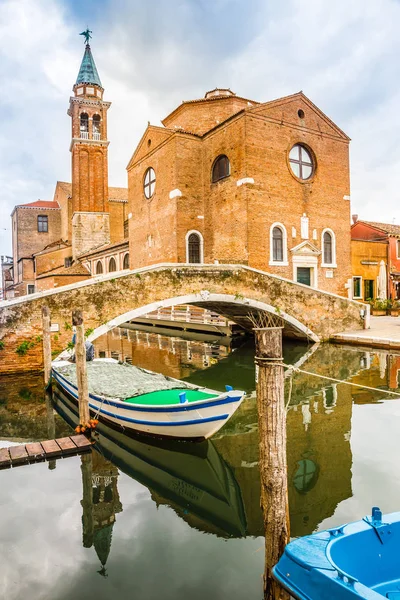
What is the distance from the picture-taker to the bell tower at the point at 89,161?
31.6 m

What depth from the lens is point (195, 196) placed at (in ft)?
58.4

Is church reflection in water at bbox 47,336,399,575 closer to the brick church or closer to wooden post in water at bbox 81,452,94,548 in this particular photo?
wooden post in water at bbox 81,452,94,548

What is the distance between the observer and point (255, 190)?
52.5ft

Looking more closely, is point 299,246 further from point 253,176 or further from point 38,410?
point 38,410

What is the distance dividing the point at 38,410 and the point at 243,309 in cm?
820

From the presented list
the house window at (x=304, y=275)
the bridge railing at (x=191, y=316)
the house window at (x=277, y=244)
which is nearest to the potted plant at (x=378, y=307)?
the house window at (x=304, y=275)

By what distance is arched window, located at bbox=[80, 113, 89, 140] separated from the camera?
31.8 metres

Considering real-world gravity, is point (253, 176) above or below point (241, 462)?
above

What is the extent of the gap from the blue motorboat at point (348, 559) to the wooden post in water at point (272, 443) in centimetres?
44

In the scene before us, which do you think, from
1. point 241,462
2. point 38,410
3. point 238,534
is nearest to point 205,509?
point 238,534

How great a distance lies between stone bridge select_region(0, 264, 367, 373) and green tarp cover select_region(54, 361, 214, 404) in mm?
1548

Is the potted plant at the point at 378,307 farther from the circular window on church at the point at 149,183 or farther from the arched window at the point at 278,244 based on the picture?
the circular window on church at the point at 149,183

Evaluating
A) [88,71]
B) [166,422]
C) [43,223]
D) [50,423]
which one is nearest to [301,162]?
[50,423]

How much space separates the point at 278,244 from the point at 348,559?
14.9m
